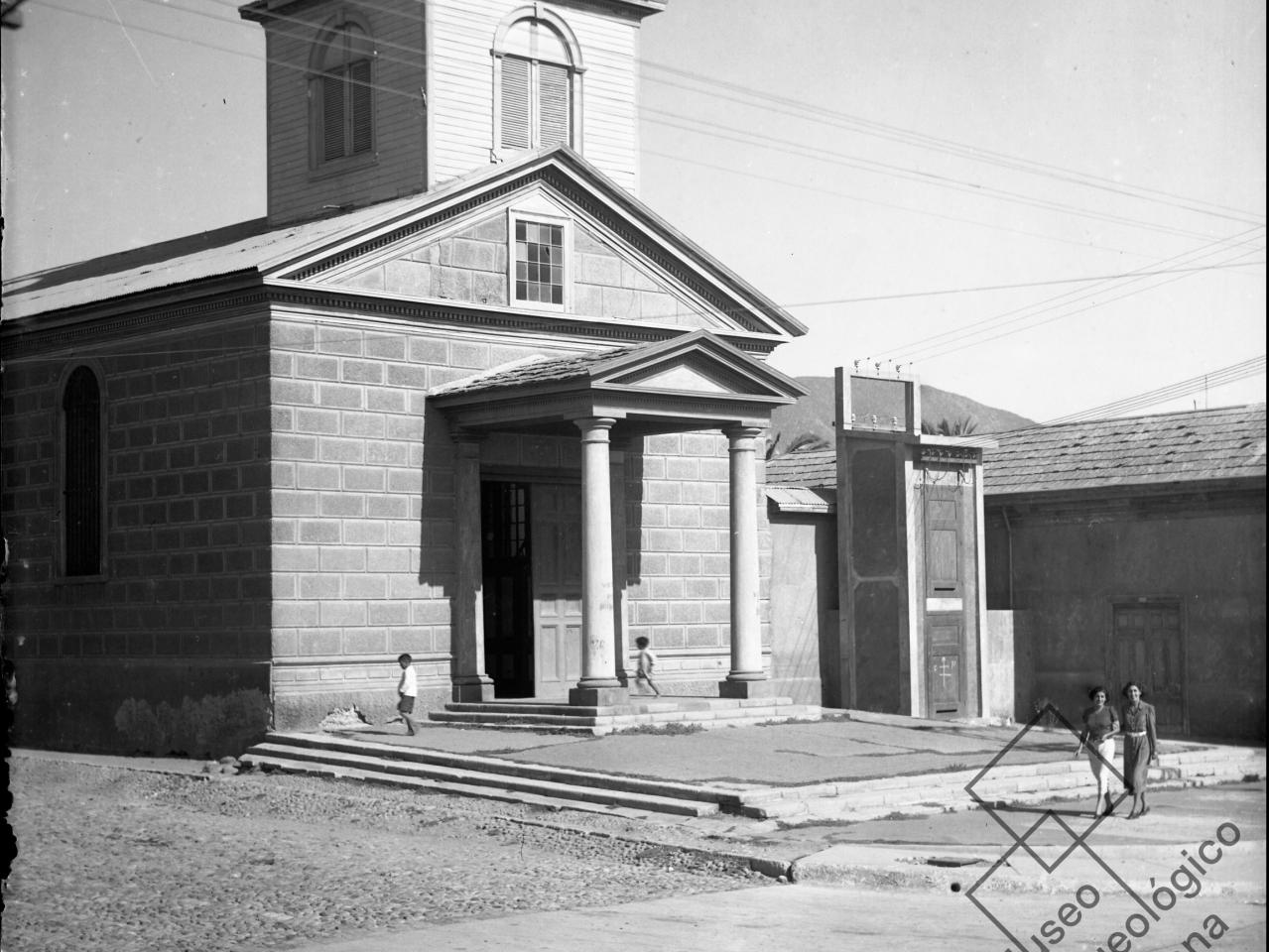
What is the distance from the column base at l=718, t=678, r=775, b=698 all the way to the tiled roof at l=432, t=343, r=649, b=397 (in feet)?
15.4

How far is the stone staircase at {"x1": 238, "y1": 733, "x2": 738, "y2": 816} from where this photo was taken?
54.1ft

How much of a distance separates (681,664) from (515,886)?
12.6 m

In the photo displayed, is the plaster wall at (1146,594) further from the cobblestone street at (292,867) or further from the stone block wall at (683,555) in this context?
the cobblestone street at (292,867)

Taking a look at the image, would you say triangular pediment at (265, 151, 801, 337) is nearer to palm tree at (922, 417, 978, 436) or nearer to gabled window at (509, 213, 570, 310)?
gabled window at (509, 213, 570, 310)

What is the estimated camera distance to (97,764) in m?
21.9

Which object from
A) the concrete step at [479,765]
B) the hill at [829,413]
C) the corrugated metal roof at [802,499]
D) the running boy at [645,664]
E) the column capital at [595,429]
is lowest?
the concrete step at [479,765]

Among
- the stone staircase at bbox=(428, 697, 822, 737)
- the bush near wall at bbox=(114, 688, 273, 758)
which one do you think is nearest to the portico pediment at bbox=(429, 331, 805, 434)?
the stone staircase at bbox=(428, 697, 822, 737)

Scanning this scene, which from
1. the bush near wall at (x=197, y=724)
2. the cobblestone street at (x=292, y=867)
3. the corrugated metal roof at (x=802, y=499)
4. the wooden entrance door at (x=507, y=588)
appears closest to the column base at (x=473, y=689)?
the wooden entrance door at (x=507, y=588)

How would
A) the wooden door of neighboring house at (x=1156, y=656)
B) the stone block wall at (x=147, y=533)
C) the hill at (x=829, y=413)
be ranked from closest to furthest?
the stone block wall at (x=147, y=533) → the wooden door of neighboring house at (x=1156, y=656) → the hill at (x=829, y=413)

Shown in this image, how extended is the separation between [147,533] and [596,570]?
644 centimetres

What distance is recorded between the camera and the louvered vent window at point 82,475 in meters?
24.5

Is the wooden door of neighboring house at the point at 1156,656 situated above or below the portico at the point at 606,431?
below

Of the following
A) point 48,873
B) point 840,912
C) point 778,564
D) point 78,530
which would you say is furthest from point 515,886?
point 778,564

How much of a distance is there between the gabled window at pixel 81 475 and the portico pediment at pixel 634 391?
5123mm
